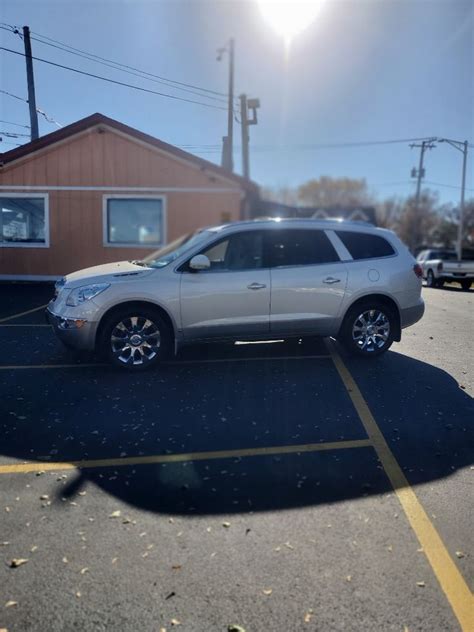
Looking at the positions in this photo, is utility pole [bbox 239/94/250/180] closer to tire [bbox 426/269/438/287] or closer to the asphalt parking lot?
tire [bbox 426/269/438/287]

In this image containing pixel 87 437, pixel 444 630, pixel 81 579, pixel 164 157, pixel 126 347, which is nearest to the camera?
pixel 444 630

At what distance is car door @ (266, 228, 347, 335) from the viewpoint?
20.0 feet

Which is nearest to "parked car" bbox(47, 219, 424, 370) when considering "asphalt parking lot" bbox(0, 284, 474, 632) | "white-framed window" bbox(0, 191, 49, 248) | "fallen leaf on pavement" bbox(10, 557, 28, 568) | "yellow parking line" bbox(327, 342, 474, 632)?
"asphalt parking lot" bbox(0, 284, 474, 632)

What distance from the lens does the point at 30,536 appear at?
2705 millimetres

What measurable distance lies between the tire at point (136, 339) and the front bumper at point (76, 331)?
0.45 ft

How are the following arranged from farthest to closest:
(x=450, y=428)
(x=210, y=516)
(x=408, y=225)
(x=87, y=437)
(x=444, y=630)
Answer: (x=408, y=225) < (x=450, y=428) < (x=87, y=437) < (x=210, y=516) < (x=444, y=630)

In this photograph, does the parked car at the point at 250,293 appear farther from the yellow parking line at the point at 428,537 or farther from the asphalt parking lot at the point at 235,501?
the yellow parking line at the point at 428,537

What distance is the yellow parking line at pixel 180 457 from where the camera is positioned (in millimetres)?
3496

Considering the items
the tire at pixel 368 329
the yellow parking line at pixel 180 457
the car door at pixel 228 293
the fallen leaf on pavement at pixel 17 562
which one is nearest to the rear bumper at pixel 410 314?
the tire at pixel 368 329

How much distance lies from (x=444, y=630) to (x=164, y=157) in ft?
44.4

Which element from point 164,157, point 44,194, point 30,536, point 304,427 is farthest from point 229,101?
point 30,536

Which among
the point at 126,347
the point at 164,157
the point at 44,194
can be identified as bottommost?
the point at 126,347

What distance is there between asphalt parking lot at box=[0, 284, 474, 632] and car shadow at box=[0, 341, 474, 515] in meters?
0.02

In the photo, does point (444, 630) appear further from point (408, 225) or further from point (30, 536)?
point (408, 225)
